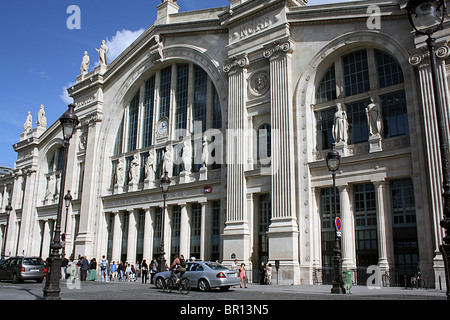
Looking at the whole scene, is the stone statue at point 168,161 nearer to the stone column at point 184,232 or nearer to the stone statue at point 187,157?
the stone statue at point 187,157

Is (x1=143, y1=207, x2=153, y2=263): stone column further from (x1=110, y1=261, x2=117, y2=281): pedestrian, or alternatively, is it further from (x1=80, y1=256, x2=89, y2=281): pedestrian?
(x1=80, y1=256, x2=89, y2=281): pedestrian

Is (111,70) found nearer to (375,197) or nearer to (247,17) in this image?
(247,17)

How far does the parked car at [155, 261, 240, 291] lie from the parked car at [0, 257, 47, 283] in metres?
9.96

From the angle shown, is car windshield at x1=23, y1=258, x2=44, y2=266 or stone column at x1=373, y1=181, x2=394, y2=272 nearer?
stone column at x1=373, y1=181, x2=394, y2=272

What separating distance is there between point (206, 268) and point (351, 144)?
11.3 meters

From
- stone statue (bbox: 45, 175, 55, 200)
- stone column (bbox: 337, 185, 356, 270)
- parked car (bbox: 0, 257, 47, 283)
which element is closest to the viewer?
stone column (bbox: 337, 185, 356, 270)

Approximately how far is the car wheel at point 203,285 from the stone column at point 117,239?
1956 cm

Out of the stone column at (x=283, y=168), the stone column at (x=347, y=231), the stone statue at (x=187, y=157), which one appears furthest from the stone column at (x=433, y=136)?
the stone statue at (x=187, y=157)

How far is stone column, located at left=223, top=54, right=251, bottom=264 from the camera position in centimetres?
2734

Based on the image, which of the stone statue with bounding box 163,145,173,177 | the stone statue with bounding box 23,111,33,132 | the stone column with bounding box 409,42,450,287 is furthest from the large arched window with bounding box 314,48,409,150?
the stone statue with bounding box 23,111,33,132

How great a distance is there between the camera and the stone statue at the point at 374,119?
2372cm

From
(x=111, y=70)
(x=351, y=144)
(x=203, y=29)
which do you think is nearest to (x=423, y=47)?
(x=351, y=144)

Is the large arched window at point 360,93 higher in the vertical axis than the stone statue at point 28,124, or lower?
lower

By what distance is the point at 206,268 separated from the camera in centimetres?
2002
